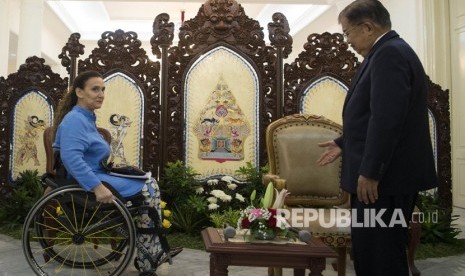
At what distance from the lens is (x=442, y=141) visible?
4.16m

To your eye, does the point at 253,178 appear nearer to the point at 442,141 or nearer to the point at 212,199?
the point at 212,199

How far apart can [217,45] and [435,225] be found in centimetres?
267

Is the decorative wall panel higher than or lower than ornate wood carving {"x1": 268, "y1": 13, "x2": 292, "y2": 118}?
lower

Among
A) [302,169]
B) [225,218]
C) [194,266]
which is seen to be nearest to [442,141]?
[302,169]

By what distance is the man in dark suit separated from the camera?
1458mm

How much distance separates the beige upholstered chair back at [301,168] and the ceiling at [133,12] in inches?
258

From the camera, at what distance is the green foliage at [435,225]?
12.4 feet

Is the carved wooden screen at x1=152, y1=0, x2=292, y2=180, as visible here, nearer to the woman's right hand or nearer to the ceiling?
the woman's right hand

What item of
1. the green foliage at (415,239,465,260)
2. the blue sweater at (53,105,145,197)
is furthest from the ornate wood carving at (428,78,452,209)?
the blue sweater at (53,105,145,197)

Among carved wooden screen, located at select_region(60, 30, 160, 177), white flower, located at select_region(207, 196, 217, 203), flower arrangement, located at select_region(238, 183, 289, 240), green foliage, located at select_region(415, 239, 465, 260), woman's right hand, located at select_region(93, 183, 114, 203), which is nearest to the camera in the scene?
flower arrangement, located at select_region(238, 183, 289, 240)

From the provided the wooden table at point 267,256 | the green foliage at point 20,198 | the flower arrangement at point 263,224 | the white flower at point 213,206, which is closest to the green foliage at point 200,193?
the white flower at point 213,206

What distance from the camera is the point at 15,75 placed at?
421 cm

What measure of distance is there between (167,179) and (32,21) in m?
4.74

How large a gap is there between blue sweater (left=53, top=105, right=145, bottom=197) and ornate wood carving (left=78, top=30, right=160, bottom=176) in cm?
160
